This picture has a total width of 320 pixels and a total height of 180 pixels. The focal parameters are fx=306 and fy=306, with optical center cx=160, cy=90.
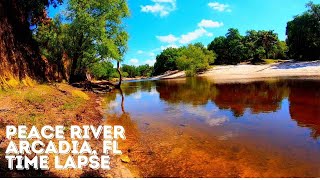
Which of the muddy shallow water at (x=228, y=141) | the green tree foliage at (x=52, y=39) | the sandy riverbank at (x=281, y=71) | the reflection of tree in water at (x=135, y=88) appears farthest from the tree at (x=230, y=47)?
the muddy shallow water at (x=228, y=141)

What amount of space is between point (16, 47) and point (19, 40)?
2375 mm

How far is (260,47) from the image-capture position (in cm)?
10025

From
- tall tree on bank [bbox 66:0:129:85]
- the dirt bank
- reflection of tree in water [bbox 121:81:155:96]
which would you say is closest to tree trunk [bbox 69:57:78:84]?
tall tree on bank [bbox 66:0:129:85]

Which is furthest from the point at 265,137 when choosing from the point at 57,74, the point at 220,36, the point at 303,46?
the point at 220,36

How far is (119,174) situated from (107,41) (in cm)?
3012

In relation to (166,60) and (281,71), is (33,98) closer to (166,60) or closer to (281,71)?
(281,71)

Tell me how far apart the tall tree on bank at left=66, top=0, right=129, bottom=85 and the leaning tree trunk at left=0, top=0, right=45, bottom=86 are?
26.0 feet

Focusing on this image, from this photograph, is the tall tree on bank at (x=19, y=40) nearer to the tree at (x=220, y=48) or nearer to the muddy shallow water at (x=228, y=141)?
the muddy shallow water at (x=228, y=141)

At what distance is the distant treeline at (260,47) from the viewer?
75.4 metres

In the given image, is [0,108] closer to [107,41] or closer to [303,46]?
[107,41]

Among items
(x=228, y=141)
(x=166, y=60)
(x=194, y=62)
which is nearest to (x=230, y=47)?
(x=194, y=62)

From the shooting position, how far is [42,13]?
33344 millimetres

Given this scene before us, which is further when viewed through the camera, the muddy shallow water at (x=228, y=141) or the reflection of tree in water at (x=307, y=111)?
the reflection of tree in water at (x=307, y=111)

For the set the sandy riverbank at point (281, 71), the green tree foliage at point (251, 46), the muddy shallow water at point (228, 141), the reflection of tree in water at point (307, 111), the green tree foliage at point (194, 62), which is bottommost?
the muddy shallow water at point (228, 141)
